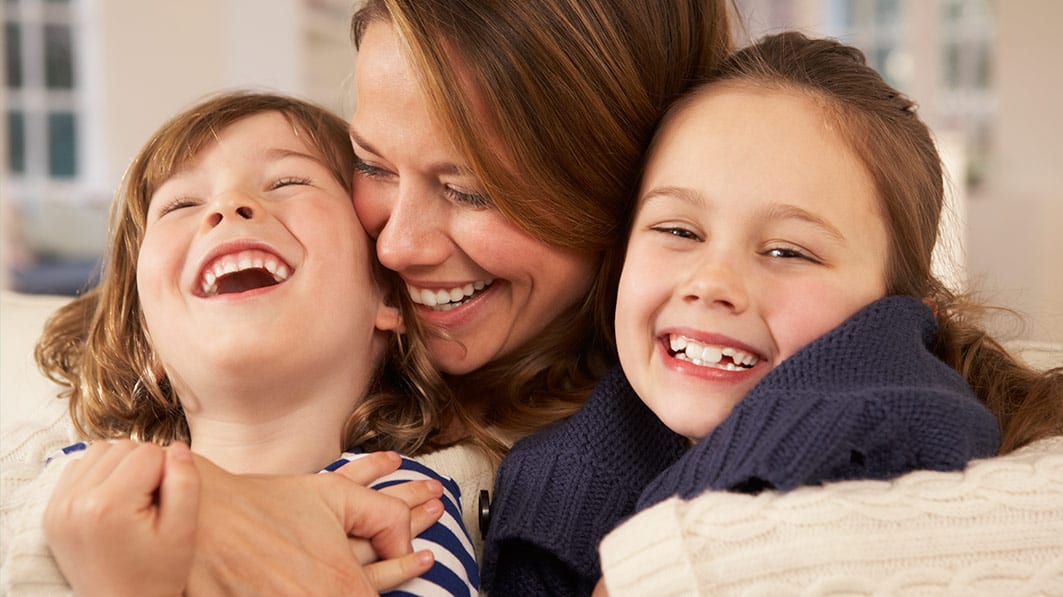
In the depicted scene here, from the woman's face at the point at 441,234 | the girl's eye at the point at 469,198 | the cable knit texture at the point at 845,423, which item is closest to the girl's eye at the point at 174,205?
the woman's face at the point at 441,234

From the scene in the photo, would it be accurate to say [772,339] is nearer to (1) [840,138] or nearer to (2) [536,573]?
(1) [840,138]

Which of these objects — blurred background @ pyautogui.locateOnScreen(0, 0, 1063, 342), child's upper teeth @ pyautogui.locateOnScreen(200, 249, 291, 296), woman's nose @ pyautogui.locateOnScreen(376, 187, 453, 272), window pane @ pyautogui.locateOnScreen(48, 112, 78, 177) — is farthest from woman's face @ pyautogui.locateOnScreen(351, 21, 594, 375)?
window pane @ pyautogui.locateOnScreen(48, 112, 78, 177)

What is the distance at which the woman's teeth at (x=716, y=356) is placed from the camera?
123 cm

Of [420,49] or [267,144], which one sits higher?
[420,49]

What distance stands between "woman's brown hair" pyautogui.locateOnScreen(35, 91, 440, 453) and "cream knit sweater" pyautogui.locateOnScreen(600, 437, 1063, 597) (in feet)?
1.77

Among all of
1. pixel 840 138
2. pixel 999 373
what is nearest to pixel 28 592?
pixel 840 138

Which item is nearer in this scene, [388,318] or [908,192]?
[908,192]

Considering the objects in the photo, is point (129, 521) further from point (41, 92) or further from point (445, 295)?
point (41, 92)

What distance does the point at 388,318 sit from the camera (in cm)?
150

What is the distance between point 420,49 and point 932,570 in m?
0.88

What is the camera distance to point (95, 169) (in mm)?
6645

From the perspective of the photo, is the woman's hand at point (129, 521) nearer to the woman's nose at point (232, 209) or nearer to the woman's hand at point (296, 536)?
the woman's hand at point (296, 536)

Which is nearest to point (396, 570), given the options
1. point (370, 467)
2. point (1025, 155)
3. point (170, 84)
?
point (370, 467)

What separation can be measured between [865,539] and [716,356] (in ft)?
1.08
